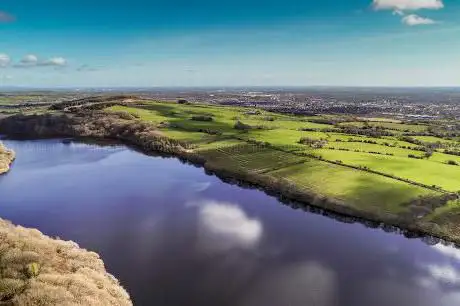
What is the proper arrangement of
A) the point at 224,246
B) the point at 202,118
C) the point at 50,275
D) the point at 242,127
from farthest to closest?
1. the point at 202,118
2. the point at 242,127
3. the point at 224,246
4. the point at 50,275

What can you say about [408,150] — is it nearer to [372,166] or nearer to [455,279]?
[372,166]

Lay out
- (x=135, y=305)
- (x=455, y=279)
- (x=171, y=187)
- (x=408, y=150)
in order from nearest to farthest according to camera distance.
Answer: (x=135, y=305), (x=455, y=279), (x=171, y=187), (x=408, y=150)

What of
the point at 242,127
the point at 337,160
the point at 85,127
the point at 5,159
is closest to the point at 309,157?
the point at 337,160

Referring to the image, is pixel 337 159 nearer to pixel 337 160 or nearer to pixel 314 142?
pixel 337 160

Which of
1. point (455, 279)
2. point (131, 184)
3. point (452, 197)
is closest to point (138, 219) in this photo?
point (131, 184)

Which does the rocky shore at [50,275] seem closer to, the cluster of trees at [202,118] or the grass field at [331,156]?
the grass field at [331,156]

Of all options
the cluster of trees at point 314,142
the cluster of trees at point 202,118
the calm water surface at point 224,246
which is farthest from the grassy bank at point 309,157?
the calm water surface at point 224,246
